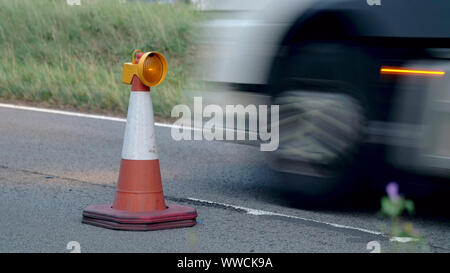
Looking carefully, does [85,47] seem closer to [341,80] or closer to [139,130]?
[341,80]

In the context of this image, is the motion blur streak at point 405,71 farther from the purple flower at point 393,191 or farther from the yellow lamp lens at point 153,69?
the yellow lamp lens at point 153,69

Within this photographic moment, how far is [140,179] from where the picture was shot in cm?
510

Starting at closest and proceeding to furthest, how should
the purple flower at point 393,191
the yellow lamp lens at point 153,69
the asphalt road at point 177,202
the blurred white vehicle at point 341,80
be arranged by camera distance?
the asphalt road at point 177,202 → the yellow lamp lens at point 153,69 → the blurred white vehicle at point 341,80 → the purple flower at point 393,191

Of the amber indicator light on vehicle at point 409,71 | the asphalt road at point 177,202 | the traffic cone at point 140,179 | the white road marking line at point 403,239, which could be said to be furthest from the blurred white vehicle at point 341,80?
the traffic cone at point 140,179

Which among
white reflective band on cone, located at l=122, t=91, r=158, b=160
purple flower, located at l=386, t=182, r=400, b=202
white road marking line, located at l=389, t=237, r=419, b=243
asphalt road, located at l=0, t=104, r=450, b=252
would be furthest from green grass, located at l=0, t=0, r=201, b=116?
white road marking line, located at l=389, t=237, r=419, b=243

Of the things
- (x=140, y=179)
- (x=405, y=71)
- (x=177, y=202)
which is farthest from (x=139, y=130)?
(x=405, y=71)

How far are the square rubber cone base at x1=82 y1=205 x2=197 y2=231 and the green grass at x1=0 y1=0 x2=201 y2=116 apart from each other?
633cm

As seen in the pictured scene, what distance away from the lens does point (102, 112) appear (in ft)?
36.4

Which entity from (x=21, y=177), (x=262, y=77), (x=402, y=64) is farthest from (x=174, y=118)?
(x=402, y=64)

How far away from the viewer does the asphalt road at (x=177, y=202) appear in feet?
15.5

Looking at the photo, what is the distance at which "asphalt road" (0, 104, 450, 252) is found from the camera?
4730 millimetres

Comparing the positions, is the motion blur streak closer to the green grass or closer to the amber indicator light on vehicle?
the amber indicator light on vehicle
